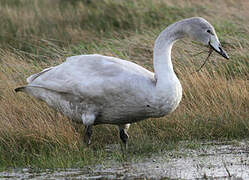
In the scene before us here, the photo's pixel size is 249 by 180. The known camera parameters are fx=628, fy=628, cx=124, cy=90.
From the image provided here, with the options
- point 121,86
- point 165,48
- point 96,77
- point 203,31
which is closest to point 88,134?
point 96,77

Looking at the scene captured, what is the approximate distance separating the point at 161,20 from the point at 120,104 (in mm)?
7124

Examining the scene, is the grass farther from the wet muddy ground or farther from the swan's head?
the swan's head

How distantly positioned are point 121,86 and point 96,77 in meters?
0.40

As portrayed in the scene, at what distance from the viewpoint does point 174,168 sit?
20.0 feet

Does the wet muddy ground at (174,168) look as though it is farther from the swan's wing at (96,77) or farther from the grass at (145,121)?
the swan's wing at (96,77)

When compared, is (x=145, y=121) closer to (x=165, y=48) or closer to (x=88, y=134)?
(x=88, y=134)

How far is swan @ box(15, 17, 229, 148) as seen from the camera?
251 inches

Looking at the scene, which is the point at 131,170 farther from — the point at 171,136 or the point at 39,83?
the point at 39,83

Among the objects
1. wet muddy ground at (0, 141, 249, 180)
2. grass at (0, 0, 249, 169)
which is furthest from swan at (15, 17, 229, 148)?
wet muddy ground at (0, 141, 249, 180)

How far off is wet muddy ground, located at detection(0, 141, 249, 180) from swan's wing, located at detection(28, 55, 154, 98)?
76 cm

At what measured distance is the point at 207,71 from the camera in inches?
338

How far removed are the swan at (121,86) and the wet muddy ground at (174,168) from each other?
524mm

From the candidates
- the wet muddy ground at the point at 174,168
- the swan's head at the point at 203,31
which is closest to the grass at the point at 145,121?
the wet muddy ground at the point at 174,168

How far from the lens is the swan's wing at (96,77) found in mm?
6461
